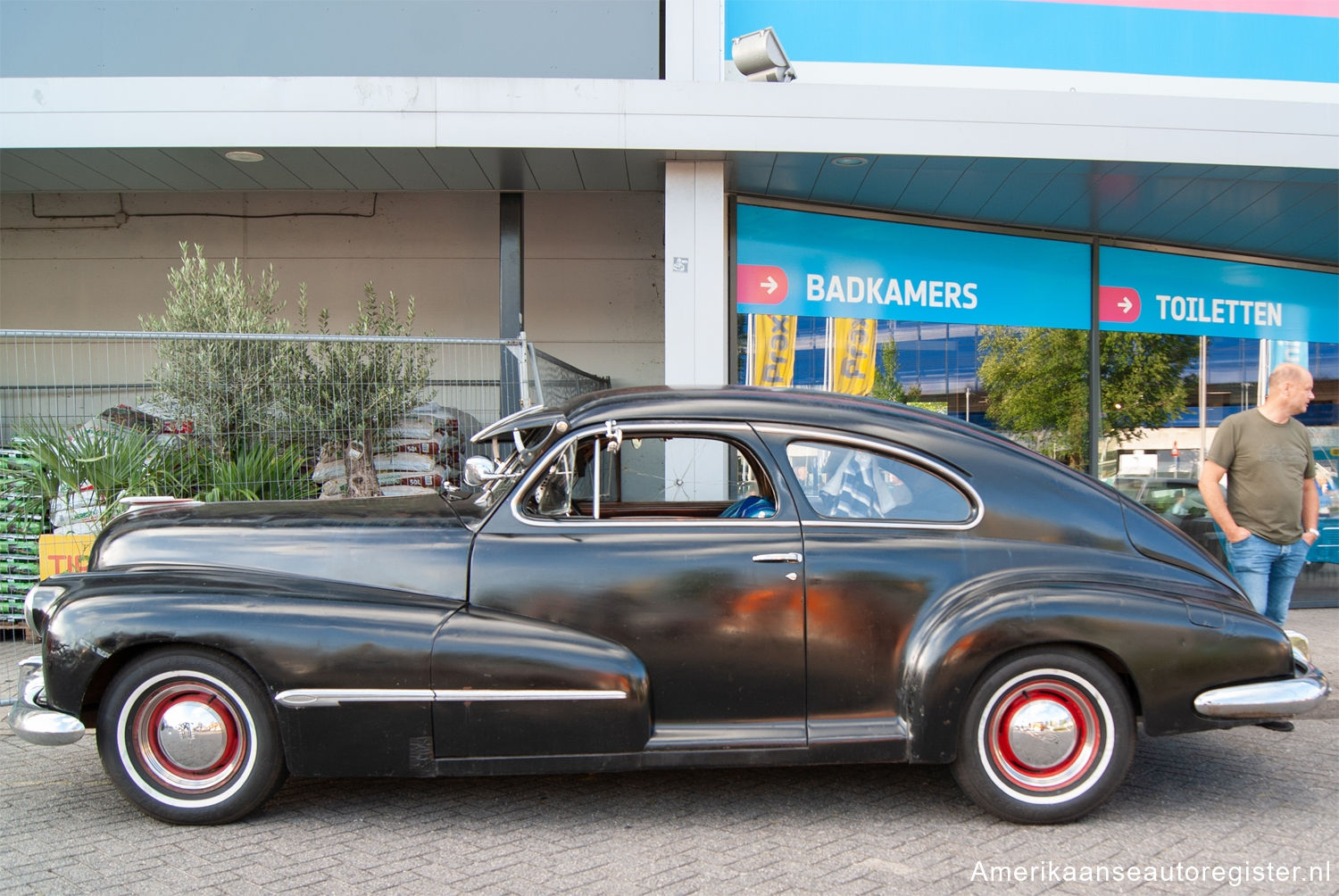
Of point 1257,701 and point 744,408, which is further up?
point 744,408

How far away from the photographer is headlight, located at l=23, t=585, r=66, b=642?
3746 mm

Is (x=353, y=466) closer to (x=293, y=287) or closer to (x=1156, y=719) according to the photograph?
(x=293, y=287)

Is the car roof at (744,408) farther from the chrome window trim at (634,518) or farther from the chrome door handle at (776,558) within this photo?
the chrome door handle at (776,558)

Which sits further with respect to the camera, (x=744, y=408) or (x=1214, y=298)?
(x=1214, y=298)

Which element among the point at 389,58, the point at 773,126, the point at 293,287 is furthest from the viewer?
the point at 293,287

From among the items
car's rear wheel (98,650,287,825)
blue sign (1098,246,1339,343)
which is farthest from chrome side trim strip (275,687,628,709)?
blue sign (1098,246,1339,343)

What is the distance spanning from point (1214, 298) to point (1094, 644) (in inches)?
276

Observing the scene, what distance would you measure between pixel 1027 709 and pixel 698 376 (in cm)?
420

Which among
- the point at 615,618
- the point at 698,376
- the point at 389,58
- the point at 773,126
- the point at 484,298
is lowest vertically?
the point at 615,618

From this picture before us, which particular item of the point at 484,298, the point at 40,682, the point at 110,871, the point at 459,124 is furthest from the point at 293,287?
the point at 110,871

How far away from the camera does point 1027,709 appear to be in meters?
3.51

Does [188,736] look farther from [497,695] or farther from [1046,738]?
[1046,738]

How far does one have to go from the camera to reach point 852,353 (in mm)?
8172

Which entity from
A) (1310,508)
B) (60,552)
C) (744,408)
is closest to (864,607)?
(744,408)
